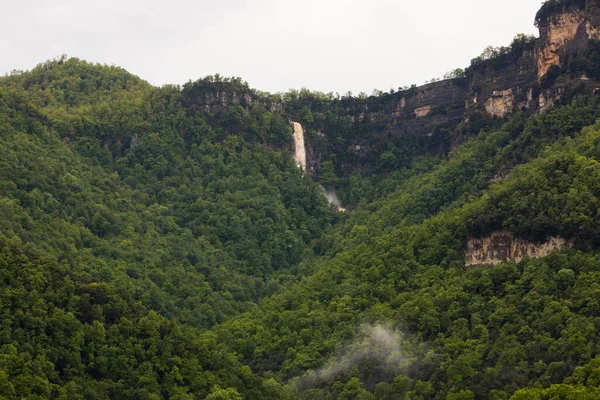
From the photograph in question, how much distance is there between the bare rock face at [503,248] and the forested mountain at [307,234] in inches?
5.9

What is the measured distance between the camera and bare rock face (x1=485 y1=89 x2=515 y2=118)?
125 meters

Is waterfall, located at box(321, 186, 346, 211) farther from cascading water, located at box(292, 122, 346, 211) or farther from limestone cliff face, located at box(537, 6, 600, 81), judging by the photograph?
limestone cliff face, located at box(537, 6, 600, 81)

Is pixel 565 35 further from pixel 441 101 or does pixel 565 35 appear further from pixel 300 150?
pixel 300 150

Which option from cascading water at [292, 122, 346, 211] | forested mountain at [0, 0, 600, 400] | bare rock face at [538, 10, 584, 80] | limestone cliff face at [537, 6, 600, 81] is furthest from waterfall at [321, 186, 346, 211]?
bare rock face at [538, 10, 584, 80]

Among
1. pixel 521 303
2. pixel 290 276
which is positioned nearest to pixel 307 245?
pixel 290 276

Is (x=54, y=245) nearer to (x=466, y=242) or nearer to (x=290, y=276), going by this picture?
(x=290, y=276)

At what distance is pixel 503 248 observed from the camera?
3725 inches

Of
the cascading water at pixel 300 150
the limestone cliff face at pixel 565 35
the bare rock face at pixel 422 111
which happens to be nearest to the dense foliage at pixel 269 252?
the cascading water at pixel 300 150

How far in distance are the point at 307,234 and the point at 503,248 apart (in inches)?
1383

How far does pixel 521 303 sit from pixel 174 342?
22690mm

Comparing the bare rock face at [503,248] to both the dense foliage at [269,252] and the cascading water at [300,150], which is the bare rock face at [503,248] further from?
the cascading water at [300,150]

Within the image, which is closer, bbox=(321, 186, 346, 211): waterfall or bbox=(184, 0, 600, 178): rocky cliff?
bbox=(184, 0, 600, 178): rocky cliff

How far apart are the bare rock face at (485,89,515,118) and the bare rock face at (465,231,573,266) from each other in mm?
30994

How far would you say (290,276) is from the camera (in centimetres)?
11519
